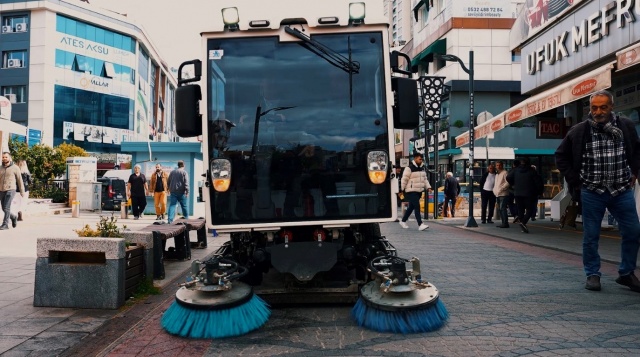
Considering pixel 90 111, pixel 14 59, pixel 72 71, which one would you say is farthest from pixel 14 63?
pixel 90 111

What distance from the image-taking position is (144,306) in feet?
16.4

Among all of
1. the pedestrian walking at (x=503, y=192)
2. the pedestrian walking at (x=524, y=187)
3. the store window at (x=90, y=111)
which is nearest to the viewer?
the pedestrian walking at (x=524, y=187)

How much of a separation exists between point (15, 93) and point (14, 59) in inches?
125

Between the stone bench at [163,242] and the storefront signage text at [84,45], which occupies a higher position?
the storefront signage text at [84,45]

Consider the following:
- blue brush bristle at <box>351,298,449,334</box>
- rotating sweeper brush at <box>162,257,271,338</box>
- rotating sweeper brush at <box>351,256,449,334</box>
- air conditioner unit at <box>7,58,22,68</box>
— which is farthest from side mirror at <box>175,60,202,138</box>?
air conditioner unit at <box>7,58,22,68</box>

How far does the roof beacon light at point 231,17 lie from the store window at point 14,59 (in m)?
50.0

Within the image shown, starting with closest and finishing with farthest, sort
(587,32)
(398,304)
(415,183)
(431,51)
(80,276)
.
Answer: (398,304), (80,276), (587,32), (415,183), (431,51)

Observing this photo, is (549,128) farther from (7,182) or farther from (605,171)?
(7,182)

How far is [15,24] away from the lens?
47031mm

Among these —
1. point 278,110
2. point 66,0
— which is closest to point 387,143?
point 278,110

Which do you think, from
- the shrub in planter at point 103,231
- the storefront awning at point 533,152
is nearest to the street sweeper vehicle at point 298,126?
the shrub in planter at point 103,231

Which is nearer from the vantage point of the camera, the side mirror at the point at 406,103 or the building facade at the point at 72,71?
the side mirror at the point at 406,103

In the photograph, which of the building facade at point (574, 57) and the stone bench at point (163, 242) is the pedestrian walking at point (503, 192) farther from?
the stone bench at point (163, 242)

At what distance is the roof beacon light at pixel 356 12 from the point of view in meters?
4.50
